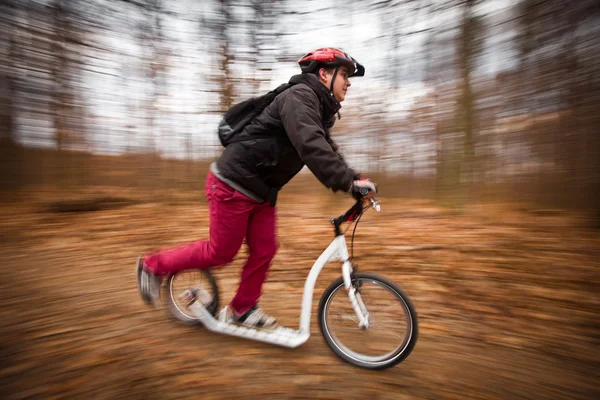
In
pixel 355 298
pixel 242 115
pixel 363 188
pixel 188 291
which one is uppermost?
pixel 242 115

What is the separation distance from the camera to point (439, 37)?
6723 mm

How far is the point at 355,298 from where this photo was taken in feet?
8.20

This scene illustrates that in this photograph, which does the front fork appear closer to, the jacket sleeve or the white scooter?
the white scooter

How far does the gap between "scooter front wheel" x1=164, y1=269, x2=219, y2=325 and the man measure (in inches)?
8.7

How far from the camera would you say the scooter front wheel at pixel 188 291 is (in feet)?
9.90

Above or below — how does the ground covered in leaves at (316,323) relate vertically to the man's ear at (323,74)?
below

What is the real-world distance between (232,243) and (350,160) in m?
6.32

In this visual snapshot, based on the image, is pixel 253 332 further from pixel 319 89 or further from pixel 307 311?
pixel 319 89

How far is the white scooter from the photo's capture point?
238 cm

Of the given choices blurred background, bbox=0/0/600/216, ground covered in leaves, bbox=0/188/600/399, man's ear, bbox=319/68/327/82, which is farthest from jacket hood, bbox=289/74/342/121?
blurred background, bbox=0/0/600/216

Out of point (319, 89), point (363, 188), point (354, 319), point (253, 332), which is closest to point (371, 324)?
point (354, 319)

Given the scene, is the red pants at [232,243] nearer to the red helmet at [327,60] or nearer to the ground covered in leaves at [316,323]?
the ground covered in leaves at [316,323]

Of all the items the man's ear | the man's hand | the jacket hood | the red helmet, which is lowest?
the man's hand

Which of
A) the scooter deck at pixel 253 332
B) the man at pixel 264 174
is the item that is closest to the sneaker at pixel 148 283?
the man at pixel 264 174
